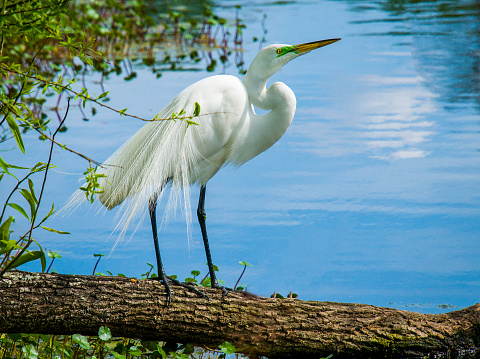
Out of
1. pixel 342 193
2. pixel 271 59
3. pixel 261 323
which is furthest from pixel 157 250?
pixel 342 193

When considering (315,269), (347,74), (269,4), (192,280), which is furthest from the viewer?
(269,4)

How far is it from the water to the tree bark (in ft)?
1.90

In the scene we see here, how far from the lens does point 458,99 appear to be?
584 centimetres

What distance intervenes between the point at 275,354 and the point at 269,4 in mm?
9713

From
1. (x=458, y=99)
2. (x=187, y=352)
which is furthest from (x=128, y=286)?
(x=458, y=99)

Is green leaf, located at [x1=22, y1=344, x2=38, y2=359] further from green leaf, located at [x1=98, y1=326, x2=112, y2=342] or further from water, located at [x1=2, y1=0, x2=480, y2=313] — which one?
water, located at [x1=2, y1=0, x2=480, y2=313]

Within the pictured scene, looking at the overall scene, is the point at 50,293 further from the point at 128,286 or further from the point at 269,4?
the point at 269,4

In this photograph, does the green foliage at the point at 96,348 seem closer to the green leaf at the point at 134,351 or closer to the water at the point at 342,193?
the green leaf at the point at 134,351

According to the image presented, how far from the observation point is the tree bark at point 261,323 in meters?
2.10

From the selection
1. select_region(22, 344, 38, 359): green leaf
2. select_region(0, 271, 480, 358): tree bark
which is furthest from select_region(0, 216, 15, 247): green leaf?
select_region(22, 344, 38, 359): green leaf

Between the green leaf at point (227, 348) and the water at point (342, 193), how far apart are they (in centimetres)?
90

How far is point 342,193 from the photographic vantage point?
3932 mm

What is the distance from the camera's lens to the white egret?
8.05 ft

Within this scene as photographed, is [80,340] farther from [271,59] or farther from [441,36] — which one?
[441,36]
